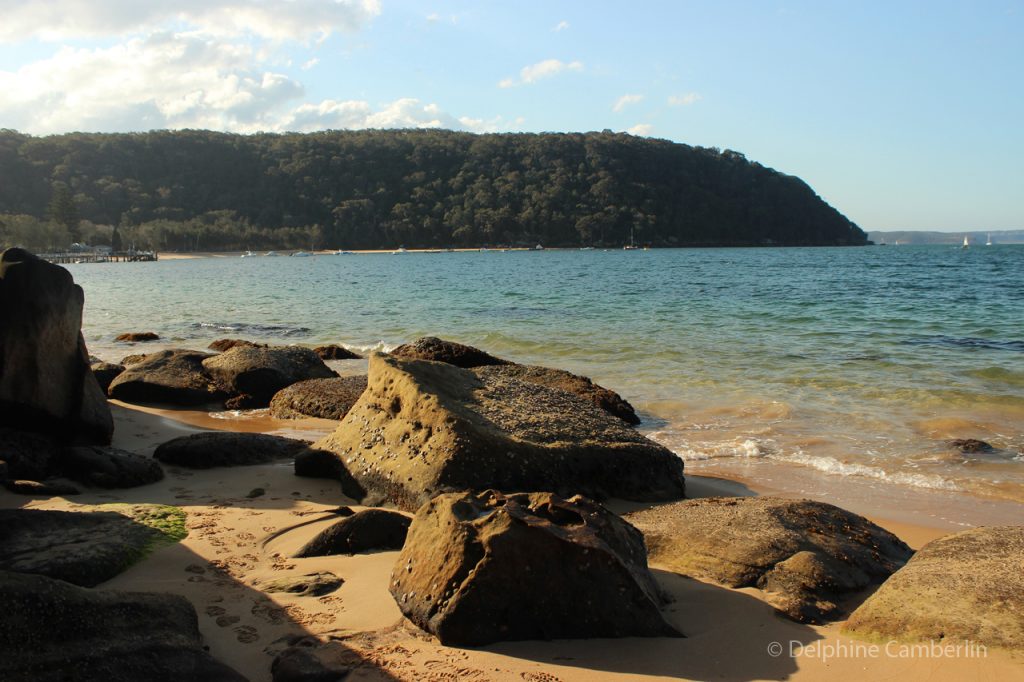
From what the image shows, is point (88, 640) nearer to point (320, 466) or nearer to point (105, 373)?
point (320, 466)

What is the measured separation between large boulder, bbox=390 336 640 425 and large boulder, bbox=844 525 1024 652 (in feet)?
14.2

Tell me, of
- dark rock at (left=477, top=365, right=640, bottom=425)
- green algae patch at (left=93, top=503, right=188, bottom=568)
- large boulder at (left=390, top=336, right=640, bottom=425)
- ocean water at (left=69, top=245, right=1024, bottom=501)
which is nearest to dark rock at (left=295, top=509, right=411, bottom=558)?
green algae patch at (left=93, top=503, right=188, bottom=568)

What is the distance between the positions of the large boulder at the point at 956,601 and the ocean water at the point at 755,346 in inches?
120

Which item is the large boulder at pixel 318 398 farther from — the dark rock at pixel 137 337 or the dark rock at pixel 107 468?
the dark rock at pixel 137 337

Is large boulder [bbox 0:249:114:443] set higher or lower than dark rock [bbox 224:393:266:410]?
higher

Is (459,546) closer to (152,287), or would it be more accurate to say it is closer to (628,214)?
(152,287)

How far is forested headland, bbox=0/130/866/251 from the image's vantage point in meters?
104

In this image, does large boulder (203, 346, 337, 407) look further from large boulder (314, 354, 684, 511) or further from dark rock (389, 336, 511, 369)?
large boulder (314, 354, 684, 511)

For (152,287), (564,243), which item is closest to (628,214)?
(564,243)

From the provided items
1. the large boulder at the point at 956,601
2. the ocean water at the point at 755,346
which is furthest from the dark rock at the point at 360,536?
the ocean water at the point at 755,346

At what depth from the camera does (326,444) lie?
21.3 feet

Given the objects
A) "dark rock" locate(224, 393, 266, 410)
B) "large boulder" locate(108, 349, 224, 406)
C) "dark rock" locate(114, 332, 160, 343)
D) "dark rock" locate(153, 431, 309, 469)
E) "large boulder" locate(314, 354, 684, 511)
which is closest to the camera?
"large boulder" locate(314, 354, 684, 511)

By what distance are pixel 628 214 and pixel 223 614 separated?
108119 millimetres

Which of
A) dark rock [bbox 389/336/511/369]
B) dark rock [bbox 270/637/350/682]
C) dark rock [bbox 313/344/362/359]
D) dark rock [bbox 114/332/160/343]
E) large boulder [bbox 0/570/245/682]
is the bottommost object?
dark rock [bbox 114/332/160/343]
